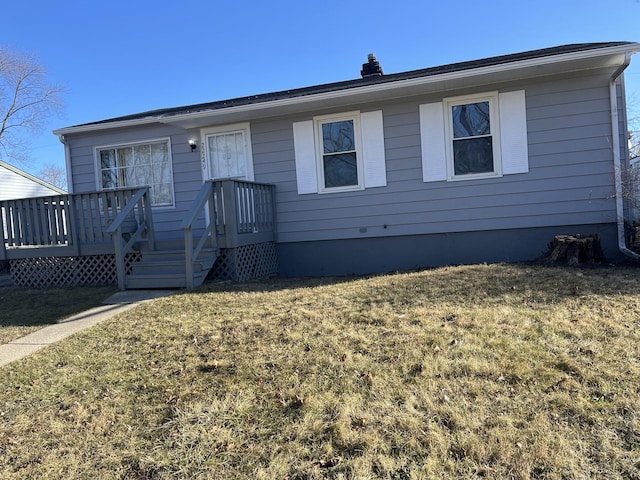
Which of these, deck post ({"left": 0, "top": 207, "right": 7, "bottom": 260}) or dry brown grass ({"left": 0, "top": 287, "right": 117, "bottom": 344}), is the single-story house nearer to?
deck post ({"left": 0, "top": 207, "right": 7, "bottom": 260})

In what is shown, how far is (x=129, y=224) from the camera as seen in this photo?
7.55m

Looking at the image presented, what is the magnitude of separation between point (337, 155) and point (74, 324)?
5.22 meters

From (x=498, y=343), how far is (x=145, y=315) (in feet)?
12.6

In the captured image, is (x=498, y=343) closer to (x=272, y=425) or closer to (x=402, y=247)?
(x=272, y=425)

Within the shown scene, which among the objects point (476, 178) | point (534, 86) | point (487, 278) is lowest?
point (487, 278)

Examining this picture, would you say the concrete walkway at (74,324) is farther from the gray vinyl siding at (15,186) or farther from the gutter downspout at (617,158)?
the gray vinyl siding at (15,186)

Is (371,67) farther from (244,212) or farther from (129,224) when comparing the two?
(129,224)

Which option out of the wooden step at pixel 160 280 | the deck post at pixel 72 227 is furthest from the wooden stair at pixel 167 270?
the deck post at pixel 72 227

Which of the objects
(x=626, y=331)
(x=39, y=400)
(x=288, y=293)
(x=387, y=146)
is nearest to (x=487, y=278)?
(x=626, y=331)

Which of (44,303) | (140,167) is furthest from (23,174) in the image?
(44,303)

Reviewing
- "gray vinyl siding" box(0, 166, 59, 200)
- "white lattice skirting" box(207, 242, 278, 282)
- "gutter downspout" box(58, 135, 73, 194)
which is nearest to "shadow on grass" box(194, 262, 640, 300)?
"white lattice skirting" box(207, 242, 278, 282)

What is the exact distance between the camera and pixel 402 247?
26.8 ft

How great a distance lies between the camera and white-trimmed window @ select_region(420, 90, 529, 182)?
296 inches

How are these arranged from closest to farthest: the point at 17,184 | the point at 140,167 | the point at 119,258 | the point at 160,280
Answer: the point at 160,280, the point at 119,258, the point at 140,167, the point at 17,184
